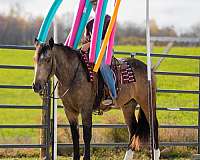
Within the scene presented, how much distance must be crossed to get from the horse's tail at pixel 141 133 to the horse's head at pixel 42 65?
2.15 metres

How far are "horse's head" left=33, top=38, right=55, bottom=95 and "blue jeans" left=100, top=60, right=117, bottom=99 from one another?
811 millimetres

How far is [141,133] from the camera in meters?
8.16

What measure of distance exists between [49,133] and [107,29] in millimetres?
2448

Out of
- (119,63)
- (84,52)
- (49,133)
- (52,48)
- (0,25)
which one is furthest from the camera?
(0,25)

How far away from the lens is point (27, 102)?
18094 millimetres

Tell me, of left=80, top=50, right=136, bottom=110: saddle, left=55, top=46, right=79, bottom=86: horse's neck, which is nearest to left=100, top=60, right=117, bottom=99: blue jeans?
left=80, top=50, right=136, bottom=110: saddle

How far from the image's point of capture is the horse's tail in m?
8.09

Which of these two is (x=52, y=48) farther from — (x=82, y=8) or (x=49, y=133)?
(x=49, y=133)

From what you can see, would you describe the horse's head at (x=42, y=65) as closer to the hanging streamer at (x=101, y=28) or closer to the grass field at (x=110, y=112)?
the hanging streamer at (x=101, y=28)

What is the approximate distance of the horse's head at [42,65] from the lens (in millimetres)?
6362

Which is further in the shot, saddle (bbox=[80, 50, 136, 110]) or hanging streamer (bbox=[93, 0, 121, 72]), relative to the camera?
saddle (bbox=[80, 50, 136, 110])

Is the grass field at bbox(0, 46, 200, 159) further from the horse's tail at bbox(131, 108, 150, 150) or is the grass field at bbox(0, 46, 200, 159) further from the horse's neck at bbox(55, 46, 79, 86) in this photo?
the horse's neck at bbox(55, 46, 79, 86)

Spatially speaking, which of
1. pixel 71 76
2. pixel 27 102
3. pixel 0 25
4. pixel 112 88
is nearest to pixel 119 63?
pixel 112 88

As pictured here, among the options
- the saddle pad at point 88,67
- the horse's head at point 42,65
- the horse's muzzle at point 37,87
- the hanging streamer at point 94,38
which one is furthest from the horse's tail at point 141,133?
the horse's muzzle at point 37,87
